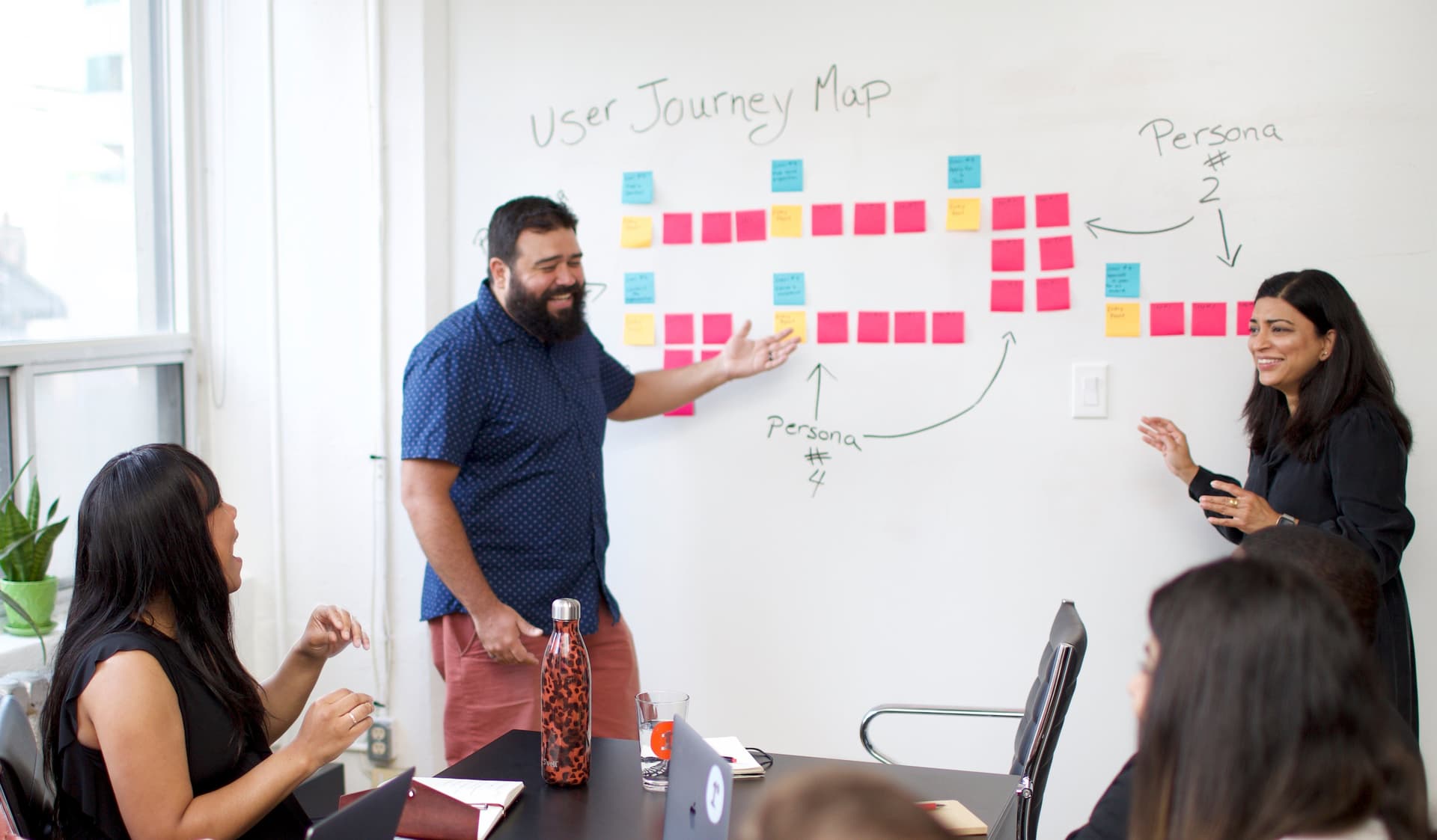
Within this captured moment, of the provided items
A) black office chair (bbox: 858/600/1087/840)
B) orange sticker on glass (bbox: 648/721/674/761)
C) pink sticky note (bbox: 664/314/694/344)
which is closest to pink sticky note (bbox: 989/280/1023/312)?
pink sticky note (bbox: 664/314/694/344)

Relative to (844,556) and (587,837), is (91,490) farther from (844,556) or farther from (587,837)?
(844,556)

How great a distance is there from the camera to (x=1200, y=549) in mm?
2701

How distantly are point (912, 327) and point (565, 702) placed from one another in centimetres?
148

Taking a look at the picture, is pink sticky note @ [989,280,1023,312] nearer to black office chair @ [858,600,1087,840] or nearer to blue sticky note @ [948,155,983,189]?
blue sticky note @ [948,155,983,189]

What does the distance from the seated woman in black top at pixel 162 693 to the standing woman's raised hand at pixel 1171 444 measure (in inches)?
72.9

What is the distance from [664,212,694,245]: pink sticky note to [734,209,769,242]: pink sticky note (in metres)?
0.13

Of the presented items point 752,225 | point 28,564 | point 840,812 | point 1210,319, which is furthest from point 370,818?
point 1210,319

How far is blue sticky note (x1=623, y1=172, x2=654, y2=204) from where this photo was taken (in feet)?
9.75

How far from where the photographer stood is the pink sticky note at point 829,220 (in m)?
2.85

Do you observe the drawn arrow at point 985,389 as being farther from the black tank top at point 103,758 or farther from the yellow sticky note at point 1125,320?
the black tank top at point 103,758

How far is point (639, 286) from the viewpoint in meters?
3.01

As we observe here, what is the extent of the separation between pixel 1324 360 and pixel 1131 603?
Answer: 0.74 metres

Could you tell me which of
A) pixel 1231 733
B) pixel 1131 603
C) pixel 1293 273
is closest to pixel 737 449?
pixel 1131 603

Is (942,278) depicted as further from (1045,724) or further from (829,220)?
(1045,724)
